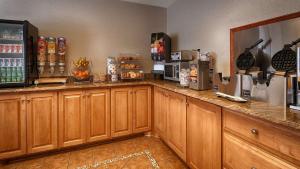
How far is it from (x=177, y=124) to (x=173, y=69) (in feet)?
2.86

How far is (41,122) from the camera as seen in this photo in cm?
222

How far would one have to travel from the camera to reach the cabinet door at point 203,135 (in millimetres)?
1478

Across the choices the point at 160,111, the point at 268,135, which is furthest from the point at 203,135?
the point at 160,111

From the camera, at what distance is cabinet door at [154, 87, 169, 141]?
2.41 meters

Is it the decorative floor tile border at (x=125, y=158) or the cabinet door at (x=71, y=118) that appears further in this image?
the cabinet door at (x=71, y=118)

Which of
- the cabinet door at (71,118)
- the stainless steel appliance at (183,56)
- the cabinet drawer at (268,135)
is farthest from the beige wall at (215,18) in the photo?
the cabinet door at (71,118)

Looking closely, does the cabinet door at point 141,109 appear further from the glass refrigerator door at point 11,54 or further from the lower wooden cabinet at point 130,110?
the glass refrigerator door at point 11,54

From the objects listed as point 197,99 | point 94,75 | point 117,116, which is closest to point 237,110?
point 197,99

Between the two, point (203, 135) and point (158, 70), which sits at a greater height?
point (158, 70)

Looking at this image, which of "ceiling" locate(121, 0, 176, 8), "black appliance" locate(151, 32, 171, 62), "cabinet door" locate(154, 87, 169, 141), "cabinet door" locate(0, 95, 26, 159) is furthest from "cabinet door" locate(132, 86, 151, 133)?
"ceiling" locate(121, 0, 176, 8)

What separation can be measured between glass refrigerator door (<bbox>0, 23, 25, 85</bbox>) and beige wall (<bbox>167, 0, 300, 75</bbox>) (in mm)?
2308

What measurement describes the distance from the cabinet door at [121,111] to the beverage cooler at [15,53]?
1134mm

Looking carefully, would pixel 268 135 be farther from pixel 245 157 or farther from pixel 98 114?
pixel 98 114

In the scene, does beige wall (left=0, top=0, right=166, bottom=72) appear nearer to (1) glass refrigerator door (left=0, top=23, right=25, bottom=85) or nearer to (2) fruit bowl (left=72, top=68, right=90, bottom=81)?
(2) fruit bowl (left=72, top=68, right=90, bottom=81)
